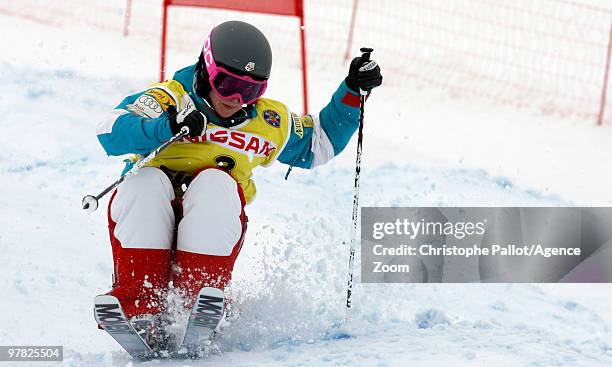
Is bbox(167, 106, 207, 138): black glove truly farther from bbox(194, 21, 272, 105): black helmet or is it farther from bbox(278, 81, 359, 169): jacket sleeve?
bbox(278, 81, 359, 169): jacket sleeve

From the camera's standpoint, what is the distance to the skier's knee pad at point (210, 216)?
3.45m

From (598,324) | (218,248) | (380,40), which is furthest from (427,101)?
(218,248)

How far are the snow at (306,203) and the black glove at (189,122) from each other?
0.80 metres

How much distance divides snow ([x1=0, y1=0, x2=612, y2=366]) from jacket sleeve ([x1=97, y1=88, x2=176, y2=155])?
79 cm

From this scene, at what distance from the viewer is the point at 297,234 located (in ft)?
17.0

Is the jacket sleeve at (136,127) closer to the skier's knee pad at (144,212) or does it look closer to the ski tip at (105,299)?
the skier's knee pad at (144,212)

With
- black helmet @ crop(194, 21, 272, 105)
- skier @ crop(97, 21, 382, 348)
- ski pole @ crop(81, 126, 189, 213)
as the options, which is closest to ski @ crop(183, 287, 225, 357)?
skier @ crop(97, 21, 382, 348)

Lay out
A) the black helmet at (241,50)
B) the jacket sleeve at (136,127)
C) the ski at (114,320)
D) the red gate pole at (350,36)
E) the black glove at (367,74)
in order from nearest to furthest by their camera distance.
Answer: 1. the ski at (114,320)
2. the jacket sleeve at (136,127)
3. the black helmet at (241,50)
4. the black glove at (367,74)
5. the red gate pole at (350,36)

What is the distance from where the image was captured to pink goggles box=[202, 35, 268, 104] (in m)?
3.57

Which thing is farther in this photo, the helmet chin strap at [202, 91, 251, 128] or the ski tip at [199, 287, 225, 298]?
the helmet chin strap at [202, 91, 251, 128]

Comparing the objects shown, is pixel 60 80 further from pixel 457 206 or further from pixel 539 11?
pixel 539 11

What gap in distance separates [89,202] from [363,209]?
2659mm

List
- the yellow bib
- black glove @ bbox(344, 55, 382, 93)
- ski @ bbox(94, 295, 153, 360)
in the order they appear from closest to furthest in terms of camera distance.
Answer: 1. ski @ bbox(94, 295, 153, 360)
2. the yellow bib
3. black glove @ bbox(344, 55, 382, 93)

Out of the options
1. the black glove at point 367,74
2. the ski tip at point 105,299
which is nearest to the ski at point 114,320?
the ski tip at point 105,299
